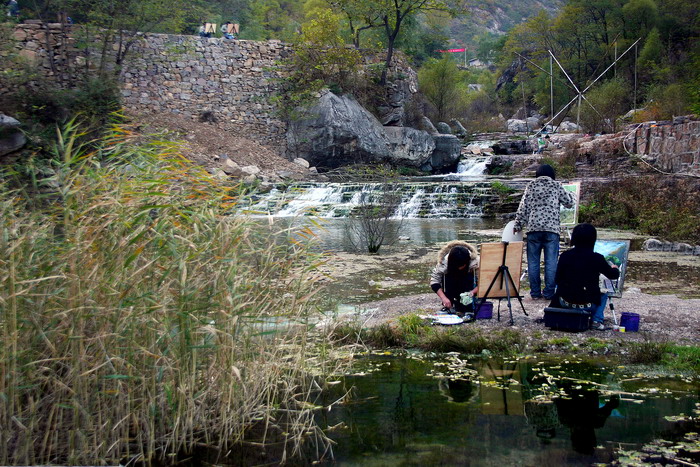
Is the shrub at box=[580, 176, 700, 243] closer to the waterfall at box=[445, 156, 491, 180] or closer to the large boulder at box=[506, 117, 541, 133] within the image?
the waterfall at box=[445, 156, 491, 180]

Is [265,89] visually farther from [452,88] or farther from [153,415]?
[153,415]

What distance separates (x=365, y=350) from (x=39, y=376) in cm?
296

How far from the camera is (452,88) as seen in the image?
38.6m

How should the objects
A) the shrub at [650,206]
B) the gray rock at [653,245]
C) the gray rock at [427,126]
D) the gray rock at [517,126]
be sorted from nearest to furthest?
1. the gray rock at [653,245]
2. the shrub at [650,206]
3. the gray rock at [427,126]
4. the gray rock at [517,126]

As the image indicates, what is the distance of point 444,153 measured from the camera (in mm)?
31250

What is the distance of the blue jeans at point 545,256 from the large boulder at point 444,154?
78.1 feet

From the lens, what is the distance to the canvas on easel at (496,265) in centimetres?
644

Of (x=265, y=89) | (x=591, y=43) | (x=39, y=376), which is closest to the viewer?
(x=39, y=376)

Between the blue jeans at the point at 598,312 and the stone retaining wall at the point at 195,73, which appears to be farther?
the stone retaining wall at the point at 195,73

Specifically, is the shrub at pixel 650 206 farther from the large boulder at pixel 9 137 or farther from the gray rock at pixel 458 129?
the gray rock at pixel 458 129

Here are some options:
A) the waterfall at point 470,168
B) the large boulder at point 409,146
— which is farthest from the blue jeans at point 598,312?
the large boulder at point 409,146

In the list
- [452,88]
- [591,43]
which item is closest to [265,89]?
[452,88]

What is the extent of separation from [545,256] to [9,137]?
1385 centimetres

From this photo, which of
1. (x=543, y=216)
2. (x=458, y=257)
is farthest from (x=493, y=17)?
(x=458, y=257)
